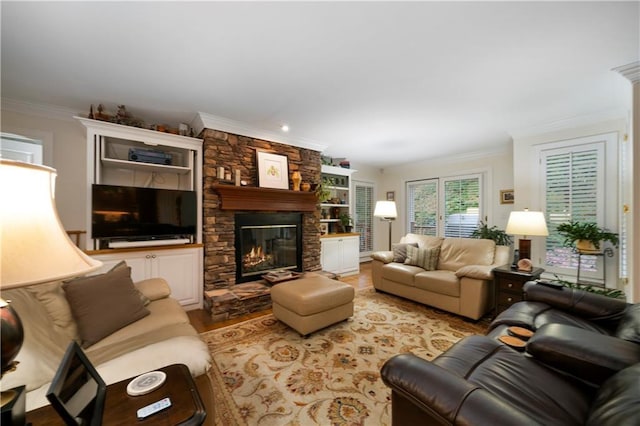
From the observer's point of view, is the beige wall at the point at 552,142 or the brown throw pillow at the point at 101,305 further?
the beige wall at the point at 552,142

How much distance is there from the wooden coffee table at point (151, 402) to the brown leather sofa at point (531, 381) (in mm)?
753

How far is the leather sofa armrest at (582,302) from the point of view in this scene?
1741 millimetres

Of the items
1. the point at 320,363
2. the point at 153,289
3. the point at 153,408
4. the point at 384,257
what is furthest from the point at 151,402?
the point at 384,257

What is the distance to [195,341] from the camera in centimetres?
128

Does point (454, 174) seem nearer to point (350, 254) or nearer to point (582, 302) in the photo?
point (350, 254)

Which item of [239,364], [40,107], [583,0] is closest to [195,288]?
[239,364]

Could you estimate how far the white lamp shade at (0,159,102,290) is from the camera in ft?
1.84

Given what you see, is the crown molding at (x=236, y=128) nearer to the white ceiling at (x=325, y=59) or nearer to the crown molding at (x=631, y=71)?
the white ceiling at (x=325, y=59)

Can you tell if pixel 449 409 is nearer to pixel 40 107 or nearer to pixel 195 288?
pixel 195 288

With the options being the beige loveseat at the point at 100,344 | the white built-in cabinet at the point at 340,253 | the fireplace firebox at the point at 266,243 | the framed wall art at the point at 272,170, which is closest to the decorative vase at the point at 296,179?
the framed wall art at the point at 272,170

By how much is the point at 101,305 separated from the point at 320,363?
64.3 inches

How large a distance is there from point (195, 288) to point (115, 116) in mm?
2313

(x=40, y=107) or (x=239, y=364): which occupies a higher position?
(x=40, y=107)

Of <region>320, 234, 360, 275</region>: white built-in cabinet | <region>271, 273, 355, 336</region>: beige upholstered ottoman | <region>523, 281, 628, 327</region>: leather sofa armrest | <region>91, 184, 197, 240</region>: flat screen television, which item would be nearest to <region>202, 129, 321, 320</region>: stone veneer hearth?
<region>91, 184, 197, 240</region>: flat screen television
